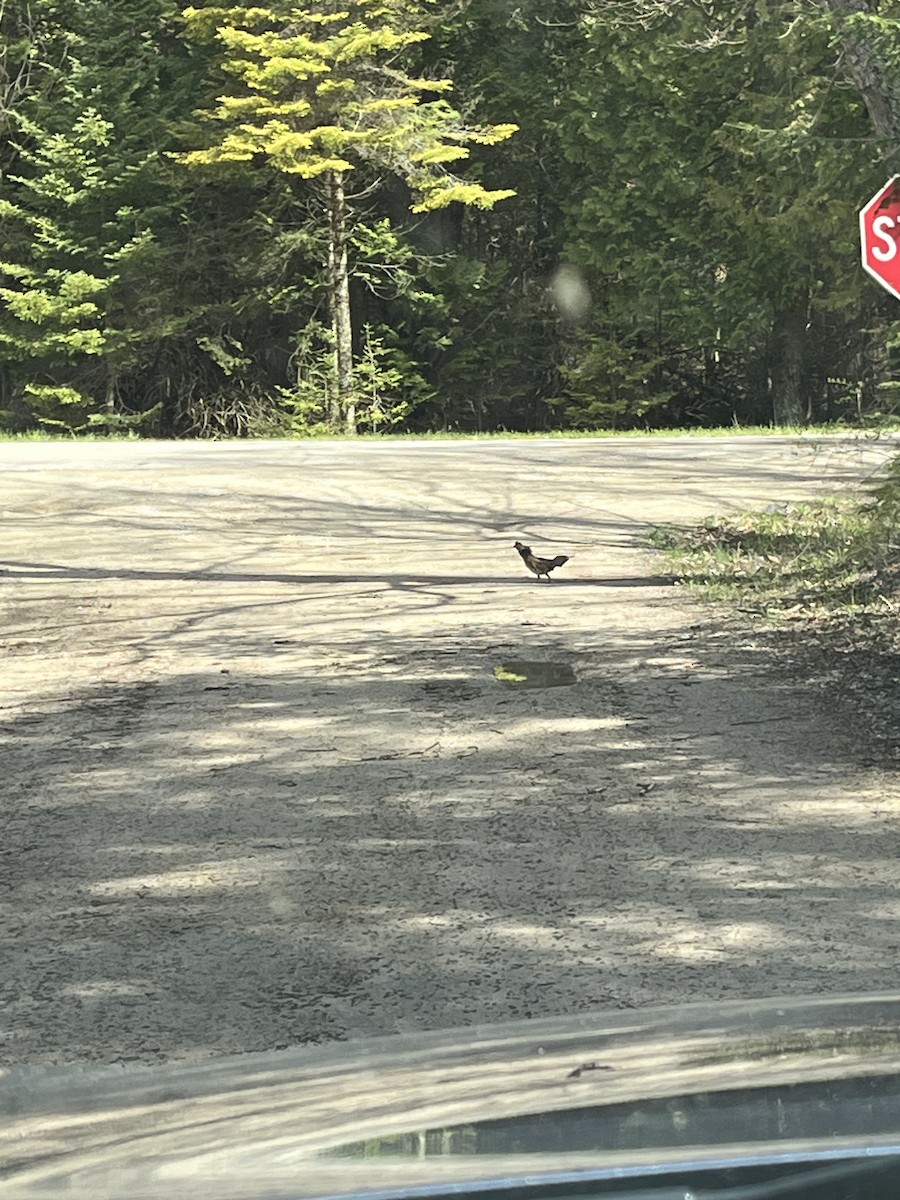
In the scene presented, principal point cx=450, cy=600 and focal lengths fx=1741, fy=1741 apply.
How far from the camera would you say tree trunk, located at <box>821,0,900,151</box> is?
33.2 ft

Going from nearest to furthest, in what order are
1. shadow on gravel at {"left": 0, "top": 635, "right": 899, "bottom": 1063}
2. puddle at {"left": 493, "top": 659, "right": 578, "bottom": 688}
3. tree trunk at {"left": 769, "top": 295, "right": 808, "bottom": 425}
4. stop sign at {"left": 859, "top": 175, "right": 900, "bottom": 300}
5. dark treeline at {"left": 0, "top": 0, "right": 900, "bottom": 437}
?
shadow on gravel at {"left": 0, "top": 635, "right": 899, "bottom": 1063} → puddle at {"left": 493, "top": 659, "right": 578, "bottom": 688} → stop sign at {"left": 859, "top": 175, "right": 900, "bottom": 300} → dark treeline at {"left": 0, "top": 0, "right": 900, "bottom": 437} → tree trunk at {"left": 769, "top": 295, "right": 808, "bottom": 425}

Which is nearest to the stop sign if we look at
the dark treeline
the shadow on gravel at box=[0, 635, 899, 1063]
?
the shadow on gravel at box=[0, 635, 899, 1063]

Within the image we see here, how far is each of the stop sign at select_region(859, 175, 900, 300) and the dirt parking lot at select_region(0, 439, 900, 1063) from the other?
6.91ft

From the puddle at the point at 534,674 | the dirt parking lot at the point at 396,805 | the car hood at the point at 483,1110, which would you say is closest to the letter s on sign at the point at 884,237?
the dirt parking lot at the point at 396,805

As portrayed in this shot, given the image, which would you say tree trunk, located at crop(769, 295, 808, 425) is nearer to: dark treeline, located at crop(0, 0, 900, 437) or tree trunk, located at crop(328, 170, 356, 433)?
dark treeline, located at crop(0, 0, 900, 437)

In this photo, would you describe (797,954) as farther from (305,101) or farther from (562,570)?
(305,101)

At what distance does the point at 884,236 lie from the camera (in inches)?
360

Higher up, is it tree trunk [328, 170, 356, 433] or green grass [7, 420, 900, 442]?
tree trunk [328, 170, 356, 433]

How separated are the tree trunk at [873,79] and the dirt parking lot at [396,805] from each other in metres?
2.09

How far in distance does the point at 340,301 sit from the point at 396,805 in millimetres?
33449

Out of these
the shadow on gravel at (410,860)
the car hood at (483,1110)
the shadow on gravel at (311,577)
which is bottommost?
the shadow on gravel at (410,860)

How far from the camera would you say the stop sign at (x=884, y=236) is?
9.02 m

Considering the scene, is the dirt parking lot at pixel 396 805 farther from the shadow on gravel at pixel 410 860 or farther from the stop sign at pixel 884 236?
the stop sign at pixel 884 236

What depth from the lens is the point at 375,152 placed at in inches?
1446
